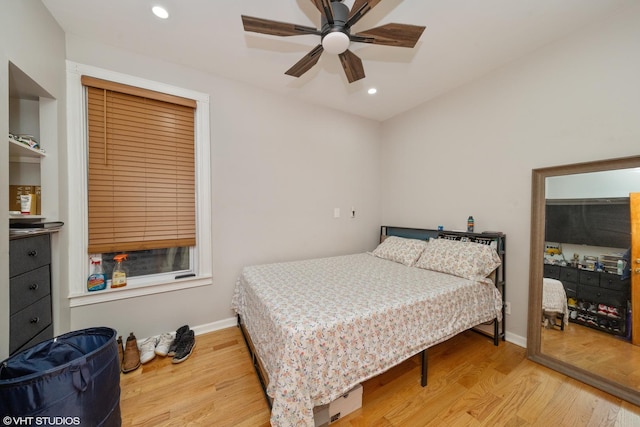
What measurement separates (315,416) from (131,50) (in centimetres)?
313

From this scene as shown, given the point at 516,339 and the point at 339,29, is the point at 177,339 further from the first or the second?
the point at 516,339

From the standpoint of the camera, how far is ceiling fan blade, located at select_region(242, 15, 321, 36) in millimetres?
1357

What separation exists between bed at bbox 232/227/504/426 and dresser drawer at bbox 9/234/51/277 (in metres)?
1.31

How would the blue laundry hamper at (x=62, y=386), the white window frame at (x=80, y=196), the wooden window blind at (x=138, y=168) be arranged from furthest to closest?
the wooden window blind at (x=138, y=168) < the white window frame at (x=80, y=196) < the blue laundry hamper at (x=62, y=386)

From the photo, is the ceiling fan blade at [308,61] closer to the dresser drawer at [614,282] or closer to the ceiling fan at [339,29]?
the ceiling fan at [339,29]

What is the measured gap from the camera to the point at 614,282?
1.67 metres

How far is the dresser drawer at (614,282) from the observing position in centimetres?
161

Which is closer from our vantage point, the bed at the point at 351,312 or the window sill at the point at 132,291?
the bed at the point at 351,312

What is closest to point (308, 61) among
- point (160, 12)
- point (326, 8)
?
point (326, 8)

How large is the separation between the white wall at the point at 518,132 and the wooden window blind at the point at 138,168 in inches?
106

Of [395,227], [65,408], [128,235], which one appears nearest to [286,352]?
[65,408]

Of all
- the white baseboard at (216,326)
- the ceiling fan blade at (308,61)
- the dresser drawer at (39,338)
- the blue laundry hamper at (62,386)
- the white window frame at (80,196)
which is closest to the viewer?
the blue laundry hamper at (62,386)

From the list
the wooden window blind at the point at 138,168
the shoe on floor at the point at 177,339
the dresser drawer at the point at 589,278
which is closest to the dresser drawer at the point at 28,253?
the wooden window blind at the point at 138,168

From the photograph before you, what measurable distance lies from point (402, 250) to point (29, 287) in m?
3.01
